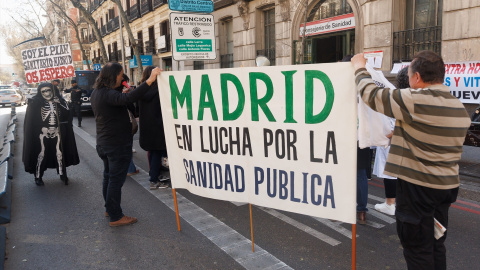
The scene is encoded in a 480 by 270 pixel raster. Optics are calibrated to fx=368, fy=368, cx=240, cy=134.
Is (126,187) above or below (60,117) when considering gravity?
below

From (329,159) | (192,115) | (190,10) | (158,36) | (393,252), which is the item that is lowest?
(393,252)

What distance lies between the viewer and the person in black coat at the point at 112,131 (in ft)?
13.5

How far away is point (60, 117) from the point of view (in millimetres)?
6387

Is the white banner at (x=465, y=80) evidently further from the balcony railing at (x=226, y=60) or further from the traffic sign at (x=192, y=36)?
the balcony railing at (x=226, y=60)

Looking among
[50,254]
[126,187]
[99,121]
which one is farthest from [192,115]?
[126,187]

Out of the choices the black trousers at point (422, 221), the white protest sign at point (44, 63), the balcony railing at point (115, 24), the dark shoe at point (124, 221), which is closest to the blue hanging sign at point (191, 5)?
the white protest sign at point (44, 63)

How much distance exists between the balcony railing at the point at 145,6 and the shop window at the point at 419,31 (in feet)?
64.1

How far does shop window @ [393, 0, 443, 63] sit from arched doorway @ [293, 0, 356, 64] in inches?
70.7

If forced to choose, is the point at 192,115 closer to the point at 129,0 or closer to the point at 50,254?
the point at 50,254

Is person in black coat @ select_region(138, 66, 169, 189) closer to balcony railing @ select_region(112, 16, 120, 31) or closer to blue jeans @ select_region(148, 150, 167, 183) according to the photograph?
blue jeans @ select_region(148, 150, 167, 183)

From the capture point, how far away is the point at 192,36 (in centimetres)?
745

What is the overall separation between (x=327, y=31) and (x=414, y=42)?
3.46 meters

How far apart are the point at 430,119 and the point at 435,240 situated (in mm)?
847

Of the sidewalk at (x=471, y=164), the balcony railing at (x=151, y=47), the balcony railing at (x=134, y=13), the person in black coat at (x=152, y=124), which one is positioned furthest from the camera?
the balcony railing at (x=134, y=13)
